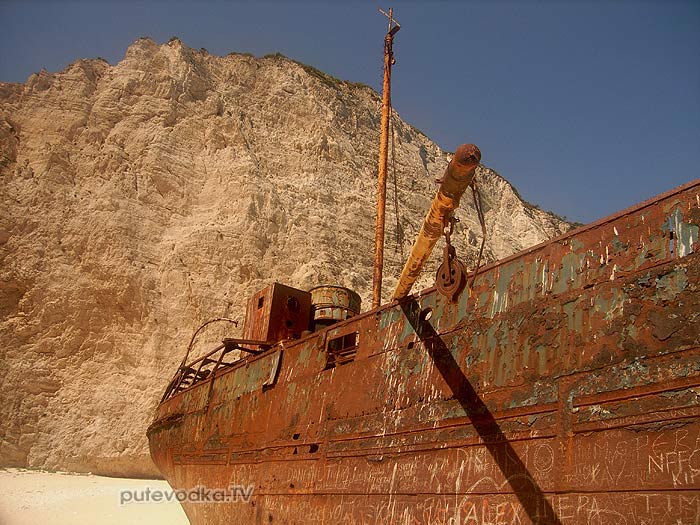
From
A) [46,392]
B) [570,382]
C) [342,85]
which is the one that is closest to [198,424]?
[570,382]

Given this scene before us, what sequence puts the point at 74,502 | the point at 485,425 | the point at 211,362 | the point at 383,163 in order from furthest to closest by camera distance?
the point at 383,163, the point at 74,502, the point at 211,362, the point at 485,425

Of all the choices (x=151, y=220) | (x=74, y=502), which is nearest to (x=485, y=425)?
(x=74, y=502)

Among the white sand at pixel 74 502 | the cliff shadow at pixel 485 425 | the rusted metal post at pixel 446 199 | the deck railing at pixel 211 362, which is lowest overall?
the white sand at pixel 74 502

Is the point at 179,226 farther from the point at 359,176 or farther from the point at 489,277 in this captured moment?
the point at 489,277

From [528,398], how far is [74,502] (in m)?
13.4

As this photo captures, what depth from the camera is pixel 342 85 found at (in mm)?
35281

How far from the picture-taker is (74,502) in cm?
1386

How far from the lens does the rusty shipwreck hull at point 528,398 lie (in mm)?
3730

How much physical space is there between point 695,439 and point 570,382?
39.3 inches

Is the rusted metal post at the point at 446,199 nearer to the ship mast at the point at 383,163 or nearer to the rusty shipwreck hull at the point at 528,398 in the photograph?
the rusty shipwreck hull at the point at 528,398

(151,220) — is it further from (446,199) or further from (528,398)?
(528,398)

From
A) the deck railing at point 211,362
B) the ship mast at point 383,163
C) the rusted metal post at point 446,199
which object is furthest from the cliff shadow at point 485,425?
the ship mast at point 383,163

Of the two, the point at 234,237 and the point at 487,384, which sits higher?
the point at 234,237

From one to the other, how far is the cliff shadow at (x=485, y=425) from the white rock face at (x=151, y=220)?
15.4 m
